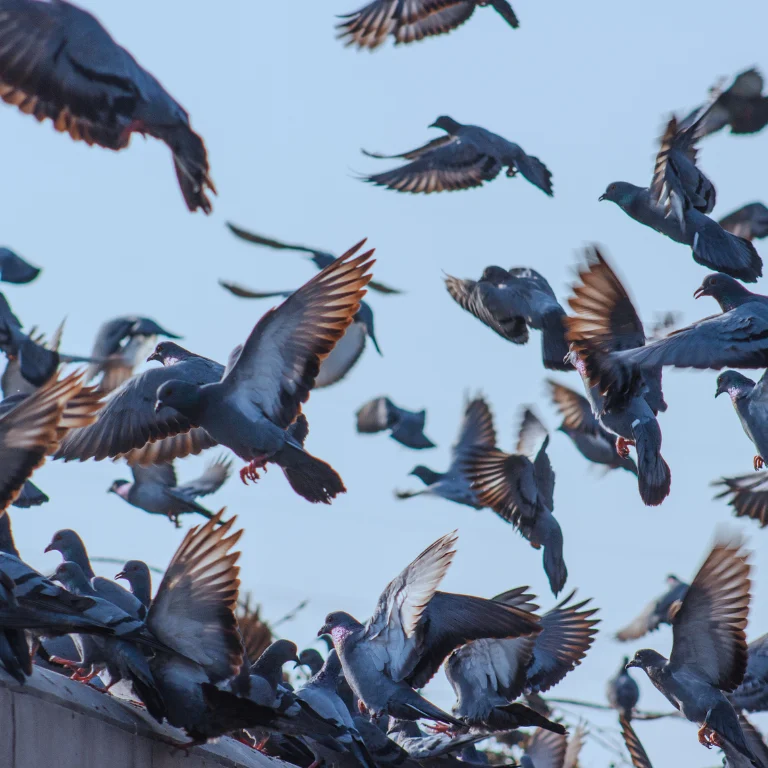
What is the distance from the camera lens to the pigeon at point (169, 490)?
1697 centimetres

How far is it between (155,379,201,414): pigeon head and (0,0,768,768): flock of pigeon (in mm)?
14

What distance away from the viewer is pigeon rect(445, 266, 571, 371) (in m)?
12.5

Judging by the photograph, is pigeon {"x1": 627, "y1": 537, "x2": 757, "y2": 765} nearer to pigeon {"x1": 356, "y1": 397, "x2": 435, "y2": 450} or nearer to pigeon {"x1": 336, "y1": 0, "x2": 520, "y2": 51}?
pigeon {"x1": 336, "y1": 0, "x2": 520, "y2": 51}

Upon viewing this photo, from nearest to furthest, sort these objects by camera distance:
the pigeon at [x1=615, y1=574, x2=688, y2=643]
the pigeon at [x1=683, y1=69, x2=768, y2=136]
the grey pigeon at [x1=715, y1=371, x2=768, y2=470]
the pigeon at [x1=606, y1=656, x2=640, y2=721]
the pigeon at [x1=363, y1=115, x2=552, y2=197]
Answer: the grey pigeon at [x1=715, y1=371, x2=768, y2=470], the pigeon at [x1=683, y1=69, x2=768, y2=136], the pigeon at [x1=363, y1=115, x2=552, y2=197], the pigeon at [x1=606, y1=656, x2=640, y2=721], the pigeon at [x1=615, y1=574, x2=688, y2=643]

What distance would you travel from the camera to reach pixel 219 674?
8703 mm

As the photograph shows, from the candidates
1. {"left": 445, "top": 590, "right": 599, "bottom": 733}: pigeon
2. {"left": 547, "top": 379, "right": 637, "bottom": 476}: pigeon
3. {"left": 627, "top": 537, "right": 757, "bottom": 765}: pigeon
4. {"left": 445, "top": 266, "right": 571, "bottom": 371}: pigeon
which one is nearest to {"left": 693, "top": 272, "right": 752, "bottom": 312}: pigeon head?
{"left": 445, "top": 266, "right": 571, "bottom": 371}: pigeon

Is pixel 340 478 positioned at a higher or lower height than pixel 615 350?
lower

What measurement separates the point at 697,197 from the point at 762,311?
125cm

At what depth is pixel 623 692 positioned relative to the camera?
18.1 metres

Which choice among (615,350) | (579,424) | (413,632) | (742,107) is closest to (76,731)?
(413,632)

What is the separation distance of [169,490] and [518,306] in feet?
18.5

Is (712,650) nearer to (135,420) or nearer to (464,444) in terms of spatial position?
(135,420)

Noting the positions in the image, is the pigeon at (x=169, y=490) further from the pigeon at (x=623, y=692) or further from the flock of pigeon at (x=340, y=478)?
the pigeon at (x=623, y=692)

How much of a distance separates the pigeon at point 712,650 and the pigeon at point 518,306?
1.94 meters
